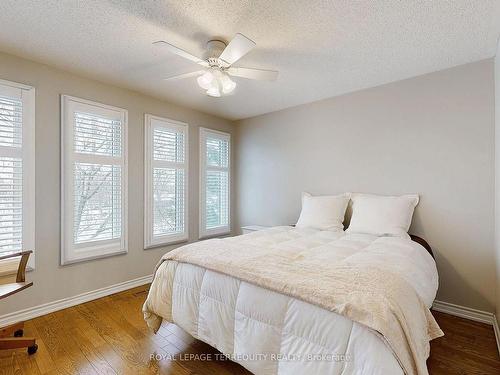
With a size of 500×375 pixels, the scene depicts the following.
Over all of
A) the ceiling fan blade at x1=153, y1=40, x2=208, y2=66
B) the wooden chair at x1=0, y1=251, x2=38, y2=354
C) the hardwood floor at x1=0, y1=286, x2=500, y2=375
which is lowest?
the hardwood floor at x1=0, y1=286, x2=500, y2=375

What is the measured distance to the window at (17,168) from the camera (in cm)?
227

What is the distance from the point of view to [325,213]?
9.78 feet

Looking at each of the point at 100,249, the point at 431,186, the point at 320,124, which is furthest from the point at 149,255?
the point at 431,186

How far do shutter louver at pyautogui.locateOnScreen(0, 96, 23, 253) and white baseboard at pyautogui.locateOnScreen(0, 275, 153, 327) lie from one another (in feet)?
1.96

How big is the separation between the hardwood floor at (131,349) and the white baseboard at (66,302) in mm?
86

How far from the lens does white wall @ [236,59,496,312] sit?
7.89 feet

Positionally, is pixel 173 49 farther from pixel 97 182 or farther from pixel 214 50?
pixel 97 182

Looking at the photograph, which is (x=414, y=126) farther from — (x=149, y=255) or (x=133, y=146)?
(x=149, y=255)

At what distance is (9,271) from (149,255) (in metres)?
1.38

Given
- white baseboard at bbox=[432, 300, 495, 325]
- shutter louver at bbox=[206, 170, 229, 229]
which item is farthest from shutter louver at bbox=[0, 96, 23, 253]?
white baseboard at bbox=[432, 300, 495, 325]

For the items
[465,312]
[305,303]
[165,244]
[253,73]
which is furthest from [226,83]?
[465,312]

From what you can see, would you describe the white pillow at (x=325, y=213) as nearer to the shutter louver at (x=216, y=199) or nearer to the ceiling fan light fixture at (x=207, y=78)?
the shutter louver at (x=216, y=199)

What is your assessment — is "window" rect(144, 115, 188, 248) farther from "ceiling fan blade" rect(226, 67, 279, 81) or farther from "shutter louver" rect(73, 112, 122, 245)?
"ceiling fan blade" rect(226, 67, 279, 81)

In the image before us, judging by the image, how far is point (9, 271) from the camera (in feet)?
7.45
